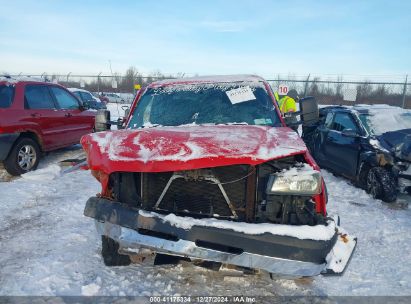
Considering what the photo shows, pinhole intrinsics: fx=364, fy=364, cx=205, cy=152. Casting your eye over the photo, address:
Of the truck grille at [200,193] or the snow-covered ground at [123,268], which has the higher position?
the truck grille at [200,193]

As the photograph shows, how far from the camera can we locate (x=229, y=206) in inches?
111

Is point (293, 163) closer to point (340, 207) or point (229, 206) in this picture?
point (229, 206)

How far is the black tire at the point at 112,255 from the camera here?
336 cm

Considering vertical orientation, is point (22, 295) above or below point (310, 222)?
below

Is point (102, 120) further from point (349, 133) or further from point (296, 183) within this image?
point (349, 133)

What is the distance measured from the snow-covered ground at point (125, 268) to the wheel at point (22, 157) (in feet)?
3.80

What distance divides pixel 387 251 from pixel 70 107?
7.19 m

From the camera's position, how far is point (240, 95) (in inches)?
168

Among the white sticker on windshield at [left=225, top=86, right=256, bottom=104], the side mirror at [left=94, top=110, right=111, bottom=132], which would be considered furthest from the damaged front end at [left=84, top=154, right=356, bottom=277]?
the side mirror at [left=94, top=110, right=111, bottom=132]

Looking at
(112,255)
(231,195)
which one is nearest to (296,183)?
(231,195)

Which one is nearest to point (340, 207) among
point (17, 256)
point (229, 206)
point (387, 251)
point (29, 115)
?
point (387, 251)

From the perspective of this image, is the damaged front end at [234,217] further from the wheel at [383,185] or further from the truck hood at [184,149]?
the wheel at [383,185]

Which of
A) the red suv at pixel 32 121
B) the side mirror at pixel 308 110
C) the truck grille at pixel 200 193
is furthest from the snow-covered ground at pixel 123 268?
the side mirror at pixel 308 110

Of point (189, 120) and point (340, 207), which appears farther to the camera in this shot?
point (340, 207)
